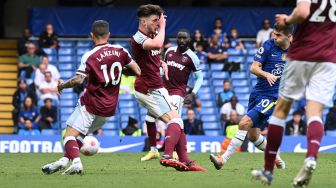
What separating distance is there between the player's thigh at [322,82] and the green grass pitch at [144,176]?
1080 millimetres

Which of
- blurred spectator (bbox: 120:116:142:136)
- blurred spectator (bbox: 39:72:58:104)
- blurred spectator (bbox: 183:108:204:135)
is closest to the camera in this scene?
blurred spectator (bbox: 120:116:142:136)

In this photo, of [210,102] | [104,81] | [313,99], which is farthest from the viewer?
[210,102]

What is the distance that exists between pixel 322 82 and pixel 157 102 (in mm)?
4135

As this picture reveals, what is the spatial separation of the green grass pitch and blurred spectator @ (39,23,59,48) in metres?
10.7

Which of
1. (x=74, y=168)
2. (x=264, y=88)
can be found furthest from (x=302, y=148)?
(x=74, y=168)

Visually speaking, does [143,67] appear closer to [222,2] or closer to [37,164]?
[37,164]

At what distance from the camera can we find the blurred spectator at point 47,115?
23.2 meters

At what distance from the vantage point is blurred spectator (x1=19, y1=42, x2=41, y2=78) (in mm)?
24656

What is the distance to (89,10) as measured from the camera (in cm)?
2739

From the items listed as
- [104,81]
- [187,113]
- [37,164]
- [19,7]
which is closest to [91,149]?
[104,81]

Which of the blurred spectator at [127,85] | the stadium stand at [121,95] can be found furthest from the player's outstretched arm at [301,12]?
the blurred spectator at [127,85]

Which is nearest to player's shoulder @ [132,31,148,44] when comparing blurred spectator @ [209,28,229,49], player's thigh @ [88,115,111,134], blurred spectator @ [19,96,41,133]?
player's thigh @ [88,115,111,134]

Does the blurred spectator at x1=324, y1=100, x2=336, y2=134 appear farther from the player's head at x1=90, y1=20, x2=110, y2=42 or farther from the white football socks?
the player's head at x1=90, y1=20, x2=110, y2=42

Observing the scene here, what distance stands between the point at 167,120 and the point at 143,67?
0.91 metres
